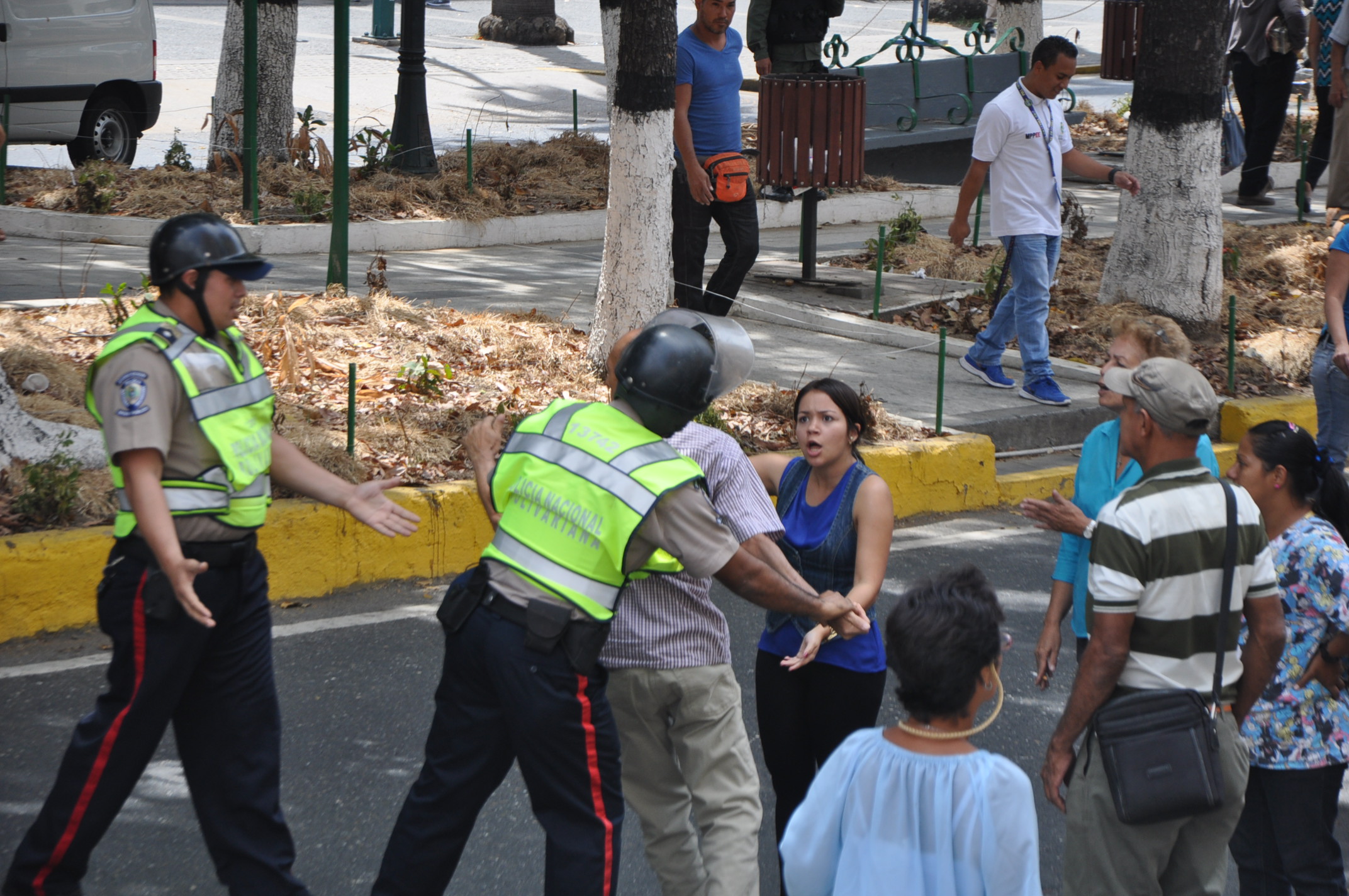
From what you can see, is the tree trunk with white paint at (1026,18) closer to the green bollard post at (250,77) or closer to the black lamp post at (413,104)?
the black lamp post at (413,104)

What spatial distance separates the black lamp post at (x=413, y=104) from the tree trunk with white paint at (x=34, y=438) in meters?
6.70

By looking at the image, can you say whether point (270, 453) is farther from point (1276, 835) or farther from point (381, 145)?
point (381, 145)

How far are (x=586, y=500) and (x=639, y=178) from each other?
15.4ft

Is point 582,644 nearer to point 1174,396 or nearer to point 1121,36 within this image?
point 1174,396

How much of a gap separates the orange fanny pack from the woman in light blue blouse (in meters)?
5.55

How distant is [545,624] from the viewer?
2.98 m

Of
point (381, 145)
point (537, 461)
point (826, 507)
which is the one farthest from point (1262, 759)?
point (381, 145)

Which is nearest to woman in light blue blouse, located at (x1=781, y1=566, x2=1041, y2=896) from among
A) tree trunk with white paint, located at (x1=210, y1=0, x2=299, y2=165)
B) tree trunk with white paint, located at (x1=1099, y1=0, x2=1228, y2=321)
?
tree trunk with white paint, located at (x1=1099, y1=0, x2=1228, y2=321)

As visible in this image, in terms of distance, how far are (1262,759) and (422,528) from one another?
348cm

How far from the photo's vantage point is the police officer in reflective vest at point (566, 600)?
3.00 m

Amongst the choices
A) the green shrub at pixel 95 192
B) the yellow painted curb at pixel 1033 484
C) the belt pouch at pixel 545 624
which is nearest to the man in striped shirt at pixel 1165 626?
the belt pouch at pixel 545 624

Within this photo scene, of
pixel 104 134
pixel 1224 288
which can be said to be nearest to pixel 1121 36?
pixel 1224 288

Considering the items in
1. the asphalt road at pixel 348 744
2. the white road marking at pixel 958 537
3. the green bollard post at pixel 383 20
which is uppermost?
the green bollard post at pixel 383 20

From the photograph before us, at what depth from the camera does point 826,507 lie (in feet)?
12.2
